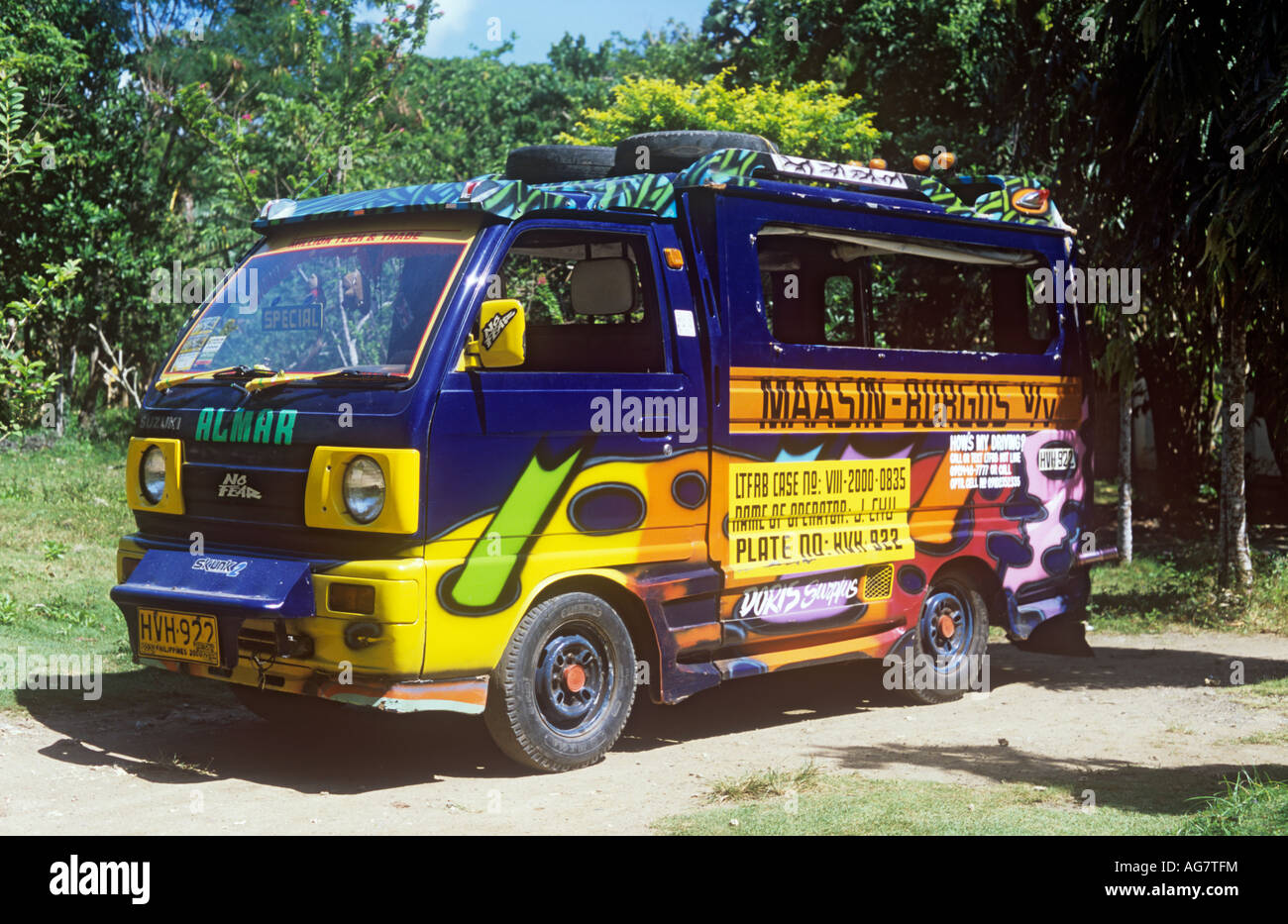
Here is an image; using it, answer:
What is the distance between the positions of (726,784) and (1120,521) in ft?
32.0

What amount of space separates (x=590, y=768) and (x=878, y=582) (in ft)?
7.36

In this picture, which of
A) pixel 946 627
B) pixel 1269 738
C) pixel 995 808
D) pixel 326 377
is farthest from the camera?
pixel 946 627

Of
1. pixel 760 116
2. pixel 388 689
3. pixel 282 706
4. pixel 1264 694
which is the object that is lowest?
pixel 1264 694

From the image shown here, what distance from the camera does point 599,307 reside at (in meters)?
7.18

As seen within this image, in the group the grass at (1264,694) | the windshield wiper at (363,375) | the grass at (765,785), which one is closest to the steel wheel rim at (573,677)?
the grass at (765,785)

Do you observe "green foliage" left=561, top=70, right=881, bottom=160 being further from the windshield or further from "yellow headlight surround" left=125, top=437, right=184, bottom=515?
"yellow headlight surround" left=125, top=437, right=184, bottom=515

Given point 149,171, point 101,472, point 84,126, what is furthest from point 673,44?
point 101,472

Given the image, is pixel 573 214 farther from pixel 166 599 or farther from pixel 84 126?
pixel 84 126

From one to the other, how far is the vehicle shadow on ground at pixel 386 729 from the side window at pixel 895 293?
217 cm

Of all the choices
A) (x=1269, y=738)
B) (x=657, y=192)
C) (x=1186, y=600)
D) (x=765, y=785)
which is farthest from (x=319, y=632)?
(x=1186, y=600)

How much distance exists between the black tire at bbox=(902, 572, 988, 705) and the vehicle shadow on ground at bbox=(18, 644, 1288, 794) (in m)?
0.20

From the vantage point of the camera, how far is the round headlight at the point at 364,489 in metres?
5.84

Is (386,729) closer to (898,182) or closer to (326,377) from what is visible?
(326,377)

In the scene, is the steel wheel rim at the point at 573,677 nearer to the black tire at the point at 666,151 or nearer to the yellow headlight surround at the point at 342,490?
the yellow headlight surround at the point at 342,490
